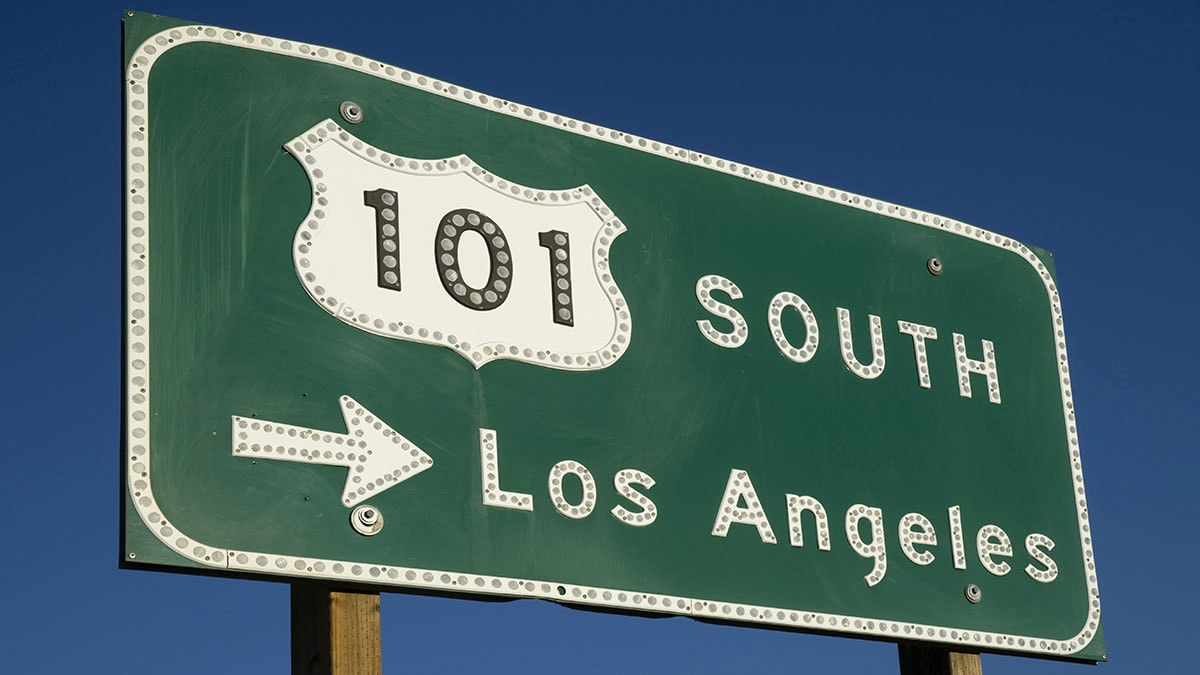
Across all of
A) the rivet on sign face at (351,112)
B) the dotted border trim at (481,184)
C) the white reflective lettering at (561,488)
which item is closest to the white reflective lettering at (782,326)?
the dotted border trim at (481,184)

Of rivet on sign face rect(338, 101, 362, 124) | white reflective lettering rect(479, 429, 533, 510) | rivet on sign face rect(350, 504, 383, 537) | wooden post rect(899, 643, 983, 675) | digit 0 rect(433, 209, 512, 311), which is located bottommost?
wooden post rect(899, 643, 983, 675)

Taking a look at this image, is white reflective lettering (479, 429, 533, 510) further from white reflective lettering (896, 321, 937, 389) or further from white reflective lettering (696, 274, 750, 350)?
white reflective lettering (896, 321, 937, 389)

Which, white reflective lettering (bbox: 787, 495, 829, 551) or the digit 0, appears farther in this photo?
white reflective lettering (bbox: 787, 495, 829, 551)

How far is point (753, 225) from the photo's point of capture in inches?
252

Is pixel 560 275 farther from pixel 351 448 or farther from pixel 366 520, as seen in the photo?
pixel 366 520

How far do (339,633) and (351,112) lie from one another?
1541mm

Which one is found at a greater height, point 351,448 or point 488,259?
point 488,259

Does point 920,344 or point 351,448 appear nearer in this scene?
point 351,448

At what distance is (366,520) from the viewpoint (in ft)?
16.4

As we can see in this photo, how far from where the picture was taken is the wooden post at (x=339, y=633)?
4898 mm

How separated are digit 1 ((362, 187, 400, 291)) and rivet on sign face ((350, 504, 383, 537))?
681 mm

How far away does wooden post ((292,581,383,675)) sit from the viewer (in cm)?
490

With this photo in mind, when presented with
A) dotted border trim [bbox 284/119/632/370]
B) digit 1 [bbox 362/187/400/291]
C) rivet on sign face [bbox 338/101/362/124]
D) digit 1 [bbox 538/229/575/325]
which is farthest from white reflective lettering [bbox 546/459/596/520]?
rivet on sign face [bbox 338/101/362/124]

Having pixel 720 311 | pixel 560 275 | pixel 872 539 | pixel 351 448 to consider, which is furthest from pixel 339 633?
pixel 872 539
